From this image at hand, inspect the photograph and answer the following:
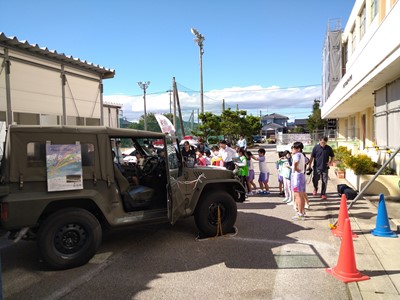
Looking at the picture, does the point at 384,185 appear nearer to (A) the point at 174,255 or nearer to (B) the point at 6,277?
(A) the point at 174,255

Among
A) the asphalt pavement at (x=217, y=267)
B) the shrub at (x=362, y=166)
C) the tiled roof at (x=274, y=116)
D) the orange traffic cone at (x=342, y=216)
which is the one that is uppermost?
the tiled roof at (x=274, y=116)

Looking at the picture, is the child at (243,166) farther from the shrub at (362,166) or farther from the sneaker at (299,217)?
the shrub at (362,166)

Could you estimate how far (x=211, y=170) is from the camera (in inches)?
244

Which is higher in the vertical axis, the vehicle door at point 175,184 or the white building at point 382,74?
the white building at point 382,74

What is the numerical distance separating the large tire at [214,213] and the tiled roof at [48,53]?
4.21m

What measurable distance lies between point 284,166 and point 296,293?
524 cm

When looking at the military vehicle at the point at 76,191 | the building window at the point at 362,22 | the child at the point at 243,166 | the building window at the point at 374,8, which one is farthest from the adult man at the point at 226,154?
the building window at the point at 362,22

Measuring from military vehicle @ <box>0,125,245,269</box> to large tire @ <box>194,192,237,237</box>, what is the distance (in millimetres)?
24

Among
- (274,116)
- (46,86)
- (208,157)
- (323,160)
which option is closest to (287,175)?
(323,160)

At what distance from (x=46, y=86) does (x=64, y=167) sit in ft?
10.9

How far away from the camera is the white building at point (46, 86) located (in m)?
6.26

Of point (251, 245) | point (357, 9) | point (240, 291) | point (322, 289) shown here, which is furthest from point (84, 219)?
point (357, 9)

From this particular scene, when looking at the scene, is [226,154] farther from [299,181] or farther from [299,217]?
[299,217]

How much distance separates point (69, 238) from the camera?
4742mm
